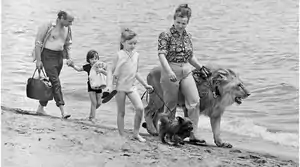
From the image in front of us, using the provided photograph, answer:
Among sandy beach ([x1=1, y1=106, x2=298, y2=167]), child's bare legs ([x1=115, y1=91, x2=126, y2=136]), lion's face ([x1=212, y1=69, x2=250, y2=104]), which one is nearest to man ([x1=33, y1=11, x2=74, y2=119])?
sandy beach ([x1=1, y1=106, x2=298, y2=167])

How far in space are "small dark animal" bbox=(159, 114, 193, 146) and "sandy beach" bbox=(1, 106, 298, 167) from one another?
0.40 feet

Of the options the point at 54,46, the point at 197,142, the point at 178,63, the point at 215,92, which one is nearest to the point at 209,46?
the point at 54,46

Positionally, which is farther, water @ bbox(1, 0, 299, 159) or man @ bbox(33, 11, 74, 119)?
water @ bbox(1, 0, 299, 159)

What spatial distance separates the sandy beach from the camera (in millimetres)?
5785

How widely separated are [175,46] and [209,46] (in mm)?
11329

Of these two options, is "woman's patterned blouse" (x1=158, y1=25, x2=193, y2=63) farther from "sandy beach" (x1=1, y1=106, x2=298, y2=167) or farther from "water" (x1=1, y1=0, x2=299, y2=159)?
"water" (x1=1, y1=0, x2=299, y2=159)

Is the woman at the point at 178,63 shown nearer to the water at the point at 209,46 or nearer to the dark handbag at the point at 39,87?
the dark handbag at the point at 39,87

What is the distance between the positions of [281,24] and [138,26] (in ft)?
16.0

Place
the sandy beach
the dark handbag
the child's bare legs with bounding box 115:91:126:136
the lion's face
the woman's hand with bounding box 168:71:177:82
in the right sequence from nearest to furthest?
1. the sandy beach
2. the woman's hand with bounding box 168:71:177:82
3. the child's bare legs with bounding box 115:91:126:136
4. the lion's face
5. the dark handbag

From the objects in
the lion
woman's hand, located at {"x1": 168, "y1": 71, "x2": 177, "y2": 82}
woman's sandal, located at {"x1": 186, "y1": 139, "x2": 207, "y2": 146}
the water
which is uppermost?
woman's hand, located at {"x1": 168, "y1": 71, "x2": 177, "y2": 82}

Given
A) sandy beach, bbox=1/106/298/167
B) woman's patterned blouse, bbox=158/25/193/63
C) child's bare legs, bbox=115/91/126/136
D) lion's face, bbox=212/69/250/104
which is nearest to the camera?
sandy beach, bbox=1/106/298/167

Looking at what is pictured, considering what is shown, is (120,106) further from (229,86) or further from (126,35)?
(229,86)

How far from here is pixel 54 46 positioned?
8.25 meters

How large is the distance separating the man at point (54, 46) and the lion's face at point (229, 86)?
6.84 feet
